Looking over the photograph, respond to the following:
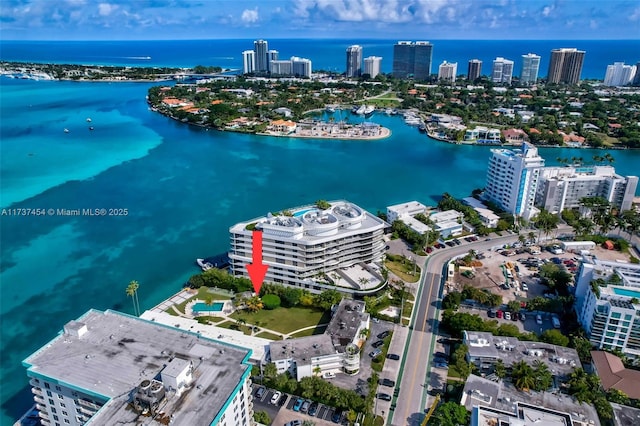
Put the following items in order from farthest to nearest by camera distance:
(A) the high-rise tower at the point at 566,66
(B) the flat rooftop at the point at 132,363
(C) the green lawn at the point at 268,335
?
(A) the high-rise tower at the point at 566,66
(C) the green lawn at the point at 268,335
(B) the flat rooftop at the point at 132,363

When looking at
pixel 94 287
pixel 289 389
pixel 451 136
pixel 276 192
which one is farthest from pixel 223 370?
pixel 451 136

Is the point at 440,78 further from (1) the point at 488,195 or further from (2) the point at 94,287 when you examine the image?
(2) the point at 94,287

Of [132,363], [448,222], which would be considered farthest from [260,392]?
[448,222]

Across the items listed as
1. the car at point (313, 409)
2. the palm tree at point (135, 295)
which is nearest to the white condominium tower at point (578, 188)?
the car at point (313, 409)

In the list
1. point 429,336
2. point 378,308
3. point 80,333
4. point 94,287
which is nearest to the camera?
point 80,333

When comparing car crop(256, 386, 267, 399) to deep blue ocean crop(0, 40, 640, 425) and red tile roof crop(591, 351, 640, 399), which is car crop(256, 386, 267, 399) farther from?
red tile roof crop(591, 351, 640, 399)

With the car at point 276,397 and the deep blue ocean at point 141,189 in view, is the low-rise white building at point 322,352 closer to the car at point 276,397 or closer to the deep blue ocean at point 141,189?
the car at point 276,397
